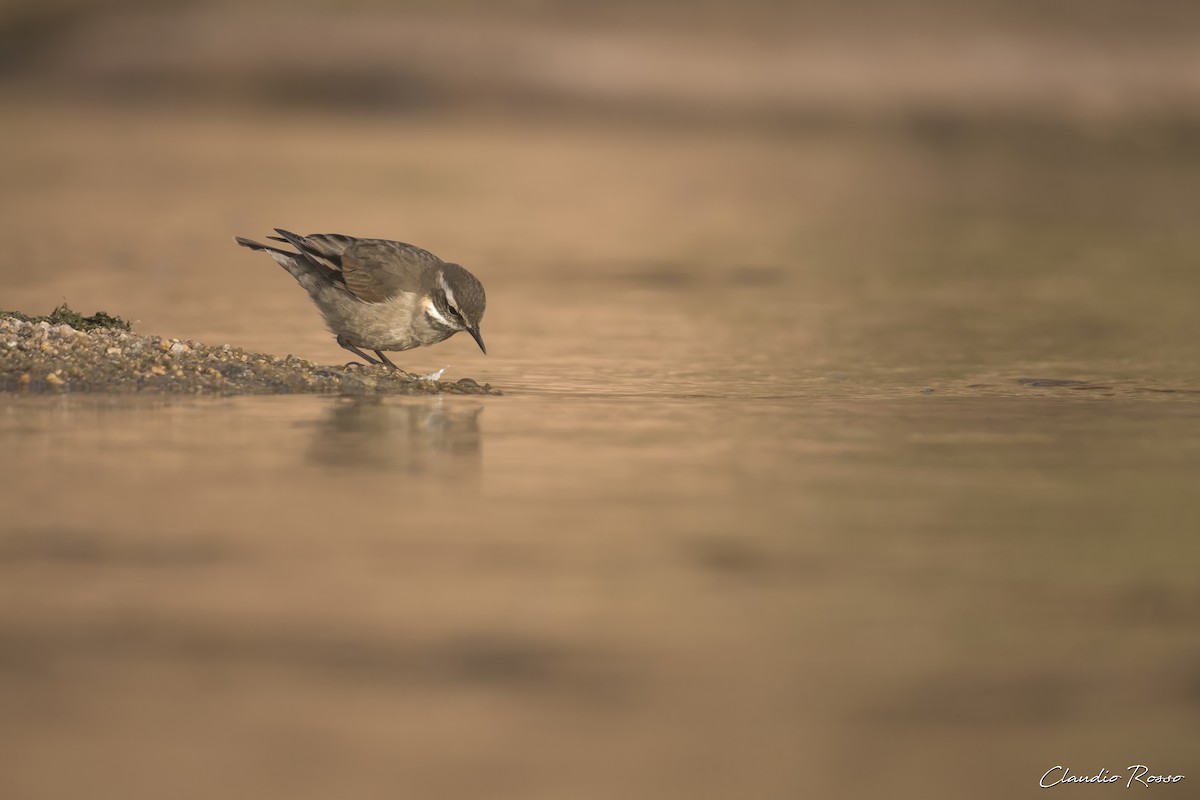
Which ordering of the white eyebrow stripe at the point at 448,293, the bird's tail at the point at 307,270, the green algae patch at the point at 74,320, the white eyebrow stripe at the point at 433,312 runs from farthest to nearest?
the bird's tail at the point at 307,270 < the green algae patch at the point at 74,320 < the white eyebrow stripe at the point at 433,312 < the white eyebrow stripe at the point at 448,293

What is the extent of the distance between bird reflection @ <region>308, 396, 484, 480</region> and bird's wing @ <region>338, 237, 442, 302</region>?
0.63 m

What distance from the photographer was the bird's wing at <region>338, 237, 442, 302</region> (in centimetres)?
956

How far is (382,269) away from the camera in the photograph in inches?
378

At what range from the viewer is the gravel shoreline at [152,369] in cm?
902

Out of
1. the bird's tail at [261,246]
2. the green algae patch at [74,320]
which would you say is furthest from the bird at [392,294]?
the green algae patch at [74,320]

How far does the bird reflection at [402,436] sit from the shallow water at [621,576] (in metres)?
0.03

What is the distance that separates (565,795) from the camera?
374cm

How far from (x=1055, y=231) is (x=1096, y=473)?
1317cm

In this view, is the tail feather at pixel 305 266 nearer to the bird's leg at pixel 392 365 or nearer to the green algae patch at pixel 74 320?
the bird's leg at pixel 392 365

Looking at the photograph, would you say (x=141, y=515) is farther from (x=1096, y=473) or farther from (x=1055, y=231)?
(x=1055, y=231)
